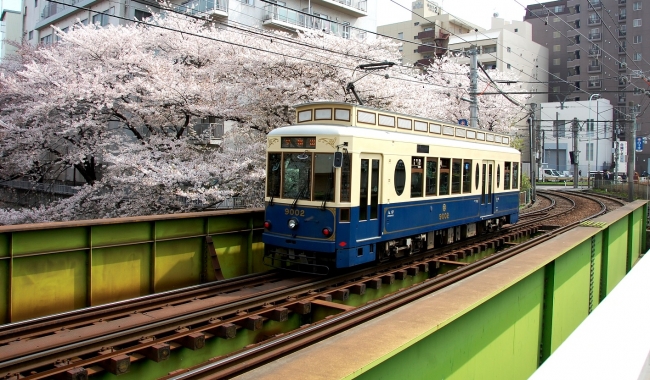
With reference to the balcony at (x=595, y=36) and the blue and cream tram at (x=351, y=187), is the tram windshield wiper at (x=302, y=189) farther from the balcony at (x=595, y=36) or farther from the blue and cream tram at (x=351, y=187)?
the balcony at (x=595, y=36)

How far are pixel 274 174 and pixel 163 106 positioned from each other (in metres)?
11.6

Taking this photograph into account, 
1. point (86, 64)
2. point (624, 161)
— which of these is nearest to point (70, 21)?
point (86, 64)

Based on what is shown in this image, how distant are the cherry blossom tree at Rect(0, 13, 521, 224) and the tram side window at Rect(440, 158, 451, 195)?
6714 mm

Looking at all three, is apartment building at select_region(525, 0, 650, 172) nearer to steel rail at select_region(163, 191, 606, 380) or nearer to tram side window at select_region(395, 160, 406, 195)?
tram side window at select_region(395, 160, 406, 195)

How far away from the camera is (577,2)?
66875 mm

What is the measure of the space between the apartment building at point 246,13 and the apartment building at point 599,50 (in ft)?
117

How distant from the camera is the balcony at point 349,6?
110 ft

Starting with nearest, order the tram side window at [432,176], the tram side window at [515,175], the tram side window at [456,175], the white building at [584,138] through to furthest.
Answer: the tram side window at [432,176] < the tram side window at [456,175] < the tram side window at [515,175] < the white building at [584,138]

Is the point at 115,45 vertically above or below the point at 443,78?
below

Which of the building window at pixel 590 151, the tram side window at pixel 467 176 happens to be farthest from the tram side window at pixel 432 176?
the building window at pixel 590 151

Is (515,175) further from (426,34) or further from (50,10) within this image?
(426,34)

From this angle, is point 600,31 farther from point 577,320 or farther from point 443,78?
point 577,320

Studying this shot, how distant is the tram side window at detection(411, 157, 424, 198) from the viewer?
10.7 metres

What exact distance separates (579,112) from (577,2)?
1741 cm
